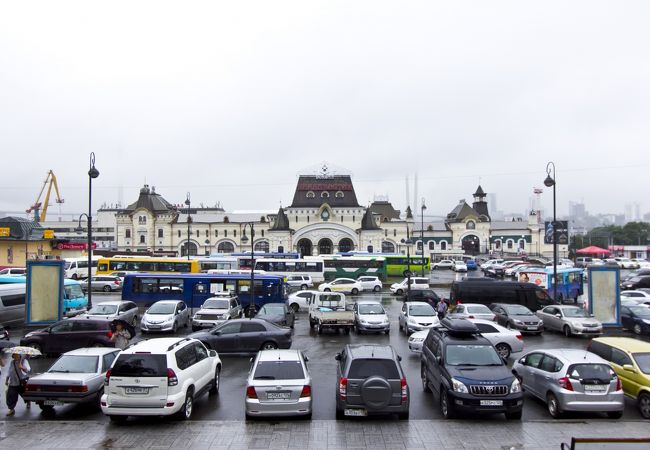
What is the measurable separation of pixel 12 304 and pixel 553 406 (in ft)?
79.3

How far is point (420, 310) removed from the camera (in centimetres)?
2409

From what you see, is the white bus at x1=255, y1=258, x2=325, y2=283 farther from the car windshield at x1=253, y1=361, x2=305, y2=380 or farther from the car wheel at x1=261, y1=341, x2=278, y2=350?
the car windshield at x1=253, y1=361, x2=305, y2=380

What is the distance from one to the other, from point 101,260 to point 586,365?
1738 inches

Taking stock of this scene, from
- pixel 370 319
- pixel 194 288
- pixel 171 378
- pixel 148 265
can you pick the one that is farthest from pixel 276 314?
pixel 148 265

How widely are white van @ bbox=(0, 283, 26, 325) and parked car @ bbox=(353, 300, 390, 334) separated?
16.2m

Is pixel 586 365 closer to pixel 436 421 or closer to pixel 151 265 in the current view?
pixel 436 421

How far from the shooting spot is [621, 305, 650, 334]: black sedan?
24.6m

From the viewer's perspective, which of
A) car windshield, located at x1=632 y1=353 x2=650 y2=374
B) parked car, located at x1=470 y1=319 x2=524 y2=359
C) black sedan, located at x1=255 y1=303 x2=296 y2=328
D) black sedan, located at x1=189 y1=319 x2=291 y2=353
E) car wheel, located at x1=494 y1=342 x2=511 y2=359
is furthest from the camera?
black sedan, located at x1=255 y1=303 x2=296 y2=328

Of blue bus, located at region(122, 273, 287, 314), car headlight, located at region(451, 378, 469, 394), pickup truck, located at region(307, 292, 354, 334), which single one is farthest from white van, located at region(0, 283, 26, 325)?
car headlight, located at region(451, 378, 469, 394)

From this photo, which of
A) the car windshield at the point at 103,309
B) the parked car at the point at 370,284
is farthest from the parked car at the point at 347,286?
the car windshield at the point at 103,309

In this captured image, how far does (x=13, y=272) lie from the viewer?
44531 millimetres

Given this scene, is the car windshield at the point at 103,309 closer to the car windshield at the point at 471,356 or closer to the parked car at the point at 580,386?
the car windshield at the point at 471,356

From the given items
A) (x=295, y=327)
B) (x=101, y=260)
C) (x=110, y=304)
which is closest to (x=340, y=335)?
(x=295, y=327)

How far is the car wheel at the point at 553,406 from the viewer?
11.9m
